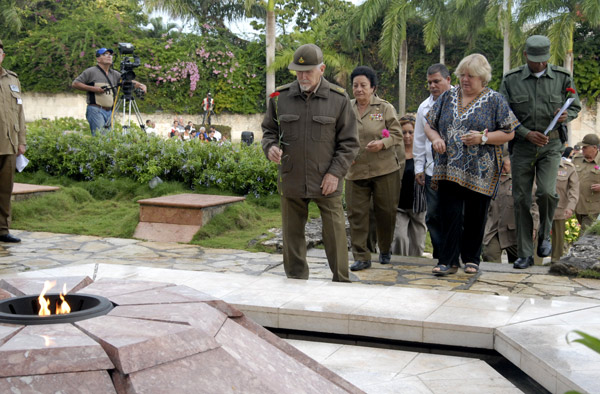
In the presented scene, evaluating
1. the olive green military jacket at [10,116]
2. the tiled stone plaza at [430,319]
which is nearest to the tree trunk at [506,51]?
the tiled stone plaza at [430,319]

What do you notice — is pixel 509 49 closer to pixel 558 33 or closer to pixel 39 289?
pixel 558 33

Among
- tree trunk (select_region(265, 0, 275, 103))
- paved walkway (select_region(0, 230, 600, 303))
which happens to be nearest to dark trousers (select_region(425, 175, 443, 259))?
paved walkway (select_region(0, 230, 600, 303))

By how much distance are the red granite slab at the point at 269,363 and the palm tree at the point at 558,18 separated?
22.5 metres

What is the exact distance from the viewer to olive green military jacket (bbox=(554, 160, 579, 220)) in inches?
320

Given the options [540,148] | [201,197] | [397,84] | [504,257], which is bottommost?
[504,257]

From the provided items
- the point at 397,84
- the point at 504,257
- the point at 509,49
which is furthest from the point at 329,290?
the point at 397,84

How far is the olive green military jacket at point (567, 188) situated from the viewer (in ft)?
26.7

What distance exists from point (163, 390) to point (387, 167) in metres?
4.23

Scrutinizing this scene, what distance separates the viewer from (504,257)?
9469 millimetres

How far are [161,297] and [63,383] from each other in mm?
884

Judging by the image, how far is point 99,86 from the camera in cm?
1057

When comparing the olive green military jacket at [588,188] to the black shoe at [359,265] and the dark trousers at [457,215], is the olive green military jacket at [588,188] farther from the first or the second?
the black shoe at [359,265]

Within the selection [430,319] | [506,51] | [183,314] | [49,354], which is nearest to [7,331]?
[49,354]

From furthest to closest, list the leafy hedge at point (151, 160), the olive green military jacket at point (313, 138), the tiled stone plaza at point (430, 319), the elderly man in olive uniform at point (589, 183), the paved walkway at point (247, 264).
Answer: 1. the leafy hedge at point (151, 160)
2. the elderly man in olive uniform at point (589, 183)
3. the paved walkway at point (247, 264)
4. the olive green military jacket at point (313, 138)
5. the tiled stone plaza at point (430, 319)
